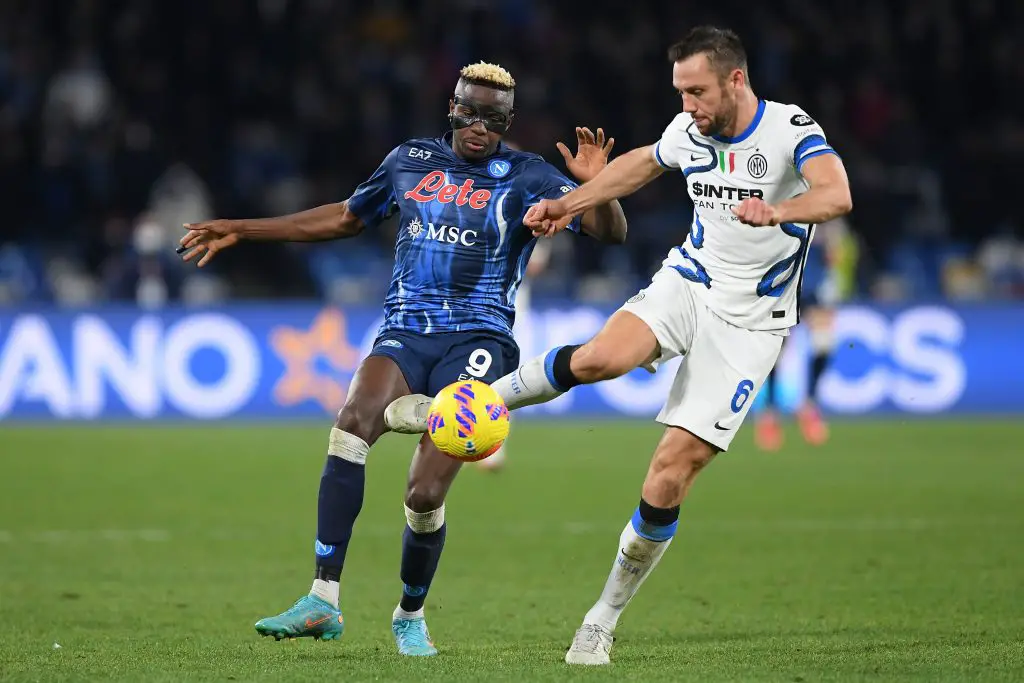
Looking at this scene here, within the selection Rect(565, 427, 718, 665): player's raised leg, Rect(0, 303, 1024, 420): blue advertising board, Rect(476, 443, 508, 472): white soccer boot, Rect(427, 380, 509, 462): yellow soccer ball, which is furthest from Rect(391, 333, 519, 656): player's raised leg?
Rect(0, 303, 1024, 420): blue advertising board

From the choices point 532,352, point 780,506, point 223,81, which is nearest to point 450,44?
point 223,81

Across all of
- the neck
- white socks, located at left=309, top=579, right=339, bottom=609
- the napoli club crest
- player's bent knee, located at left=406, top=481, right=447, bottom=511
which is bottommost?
white socks, located at left=309, top=579, right=339, bottom=609

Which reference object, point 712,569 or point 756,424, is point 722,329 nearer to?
point 712,569

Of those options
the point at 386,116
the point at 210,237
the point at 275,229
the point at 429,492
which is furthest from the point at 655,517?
the point at 386,116

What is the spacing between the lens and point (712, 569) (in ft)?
28.4

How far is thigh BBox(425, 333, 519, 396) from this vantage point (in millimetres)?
6328

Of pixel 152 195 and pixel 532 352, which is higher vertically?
pixel 152 195

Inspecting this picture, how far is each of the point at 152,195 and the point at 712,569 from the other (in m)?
12.3

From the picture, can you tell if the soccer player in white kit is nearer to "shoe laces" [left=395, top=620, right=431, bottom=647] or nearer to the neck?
A: the neck

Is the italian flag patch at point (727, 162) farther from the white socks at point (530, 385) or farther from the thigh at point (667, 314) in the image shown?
the white socks at point (530, 385)

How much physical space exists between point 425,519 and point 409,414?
560mm

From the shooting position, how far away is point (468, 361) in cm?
637

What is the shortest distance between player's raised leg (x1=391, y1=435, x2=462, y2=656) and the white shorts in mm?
943

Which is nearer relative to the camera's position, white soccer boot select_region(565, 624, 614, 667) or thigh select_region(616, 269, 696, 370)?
white soccer boot select_region(565, 624, 614, 667)
